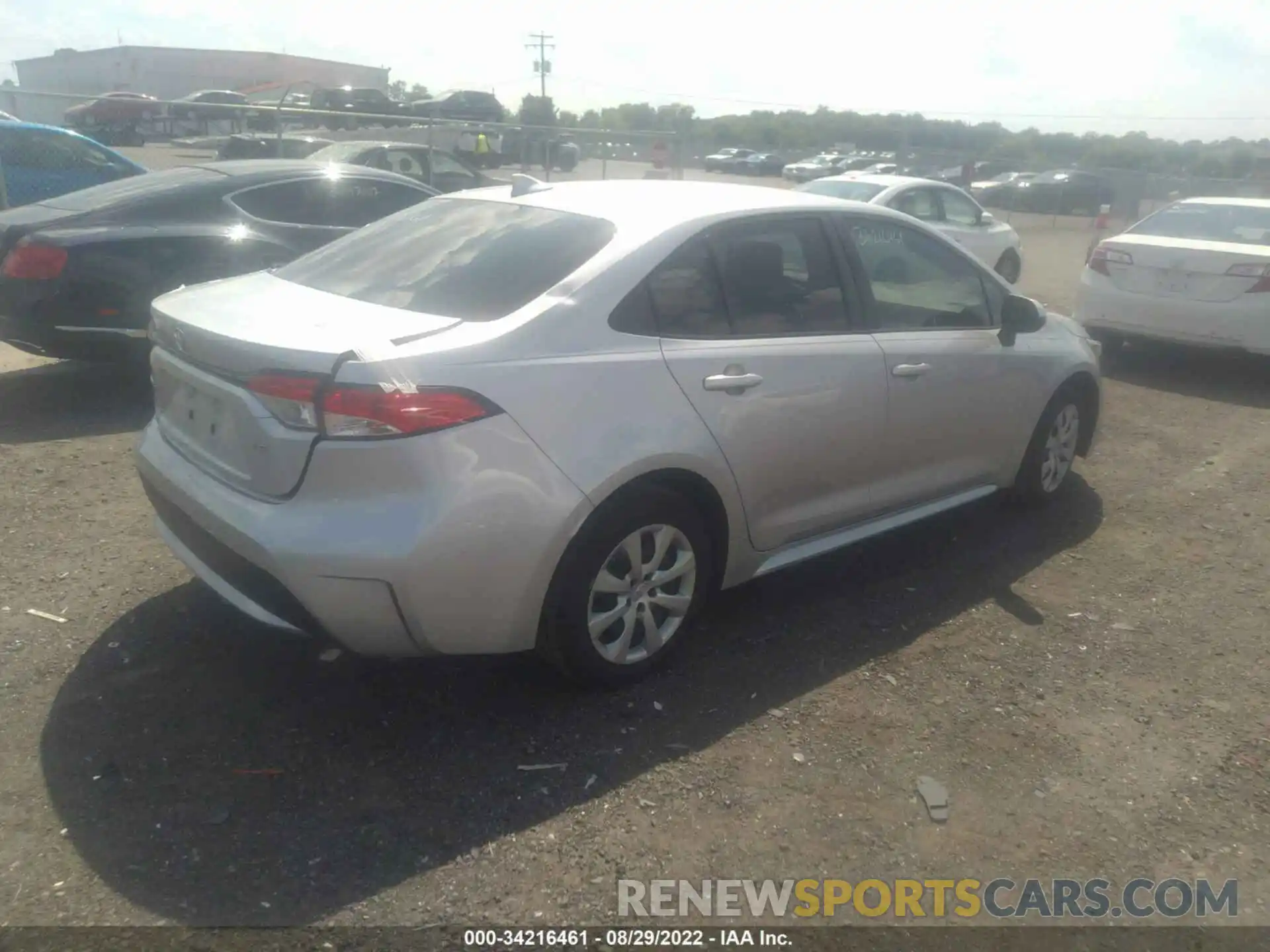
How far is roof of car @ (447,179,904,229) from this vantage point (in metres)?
3.84

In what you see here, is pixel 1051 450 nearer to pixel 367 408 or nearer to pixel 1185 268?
pixel 367 408

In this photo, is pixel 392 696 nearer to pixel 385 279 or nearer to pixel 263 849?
pixel 263 849

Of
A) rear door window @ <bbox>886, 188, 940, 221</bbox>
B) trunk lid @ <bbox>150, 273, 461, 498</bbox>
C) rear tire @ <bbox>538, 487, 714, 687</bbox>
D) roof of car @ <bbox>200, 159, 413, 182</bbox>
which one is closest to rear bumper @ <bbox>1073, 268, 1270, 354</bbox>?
rear door window @ <bbox>886, 188, 940, 221</bbox>

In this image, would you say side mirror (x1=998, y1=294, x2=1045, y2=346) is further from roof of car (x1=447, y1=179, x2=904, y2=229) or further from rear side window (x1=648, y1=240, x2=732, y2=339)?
rear side window (x1=648, y1=240, x2=732, y2=339)

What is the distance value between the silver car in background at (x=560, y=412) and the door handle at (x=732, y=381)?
0.03ft

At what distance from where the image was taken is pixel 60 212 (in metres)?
6.45

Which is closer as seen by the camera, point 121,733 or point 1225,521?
point 121,733

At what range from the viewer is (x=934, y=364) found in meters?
4.51

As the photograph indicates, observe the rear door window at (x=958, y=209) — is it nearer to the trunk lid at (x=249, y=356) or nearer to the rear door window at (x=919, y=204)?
the rear door window at (x=919, y=204)

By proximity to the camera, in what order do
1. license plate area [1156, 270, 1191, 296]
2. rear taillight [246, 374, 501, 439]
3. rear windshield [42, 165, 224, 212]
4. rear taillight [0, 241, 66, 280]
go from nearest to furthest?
rear taillight [246, 374, 501, 439] < rear taillight [0, 241, 66, 280] < rear windshield [42, 165, 224, 212] < license plate area [1156, 270, 1191, 296]

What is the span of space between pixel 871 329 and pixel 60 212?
504cm

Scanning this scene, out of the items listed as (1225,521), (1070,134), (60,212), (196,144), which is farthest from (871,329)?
(1070,134)

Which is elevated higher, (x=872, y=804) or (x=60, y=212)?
(x=60, y=212)

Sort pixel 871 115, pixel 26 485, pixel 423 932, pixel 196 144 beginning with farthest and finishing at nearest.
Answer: pixel 871 115
pixel 196 144
pixel 26 485
pixel 423 932
